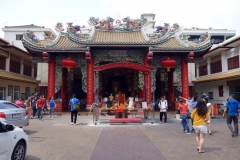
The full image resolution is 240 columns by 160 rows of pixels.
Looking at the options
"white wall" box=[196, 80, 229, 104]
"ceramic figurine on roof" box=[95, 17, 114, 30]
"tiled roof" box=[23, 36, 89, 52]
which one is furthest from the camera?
"white wall" box=[196, 80, 229, 104]

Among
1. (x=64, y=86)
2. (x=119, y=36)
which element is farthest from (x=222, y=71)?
(x=64, y=86)

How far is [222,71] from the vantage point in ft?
70.5

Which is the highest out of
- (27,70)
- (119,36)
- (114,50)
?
(119,36)

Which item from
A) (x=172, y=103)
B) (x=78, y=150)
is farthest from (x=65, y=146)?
(x=172, y=103)

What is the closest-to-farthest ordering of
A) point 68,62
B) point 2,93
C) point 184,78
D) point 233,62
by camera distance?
point 68,62
point 184,78
point 2,93
point 233,62

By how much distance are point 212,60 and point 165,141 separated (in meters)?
19.2

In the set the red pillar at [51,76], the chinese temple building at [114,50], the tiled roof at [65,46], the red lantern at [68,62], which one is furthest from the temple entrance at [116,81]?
the red pillar at [51,76]

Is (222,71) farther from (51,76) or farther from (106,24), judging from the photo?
(51,76)

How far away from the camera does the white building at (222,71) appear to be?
61.6 feet

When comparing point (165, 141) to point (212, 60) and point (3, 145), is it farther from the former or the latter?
point (212, 60)

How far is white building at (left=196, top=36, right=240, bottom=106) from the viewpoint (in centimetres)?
1879

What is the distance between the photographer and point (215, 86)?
22.8 metres

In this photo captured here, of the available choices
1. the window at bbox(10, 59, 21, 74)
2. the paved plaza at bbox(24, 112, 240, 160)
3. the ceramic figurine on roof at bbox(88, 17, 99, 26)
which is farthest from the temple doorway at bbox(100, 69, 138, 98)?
the paved plaza at bbox(24, 112, 240, 160)

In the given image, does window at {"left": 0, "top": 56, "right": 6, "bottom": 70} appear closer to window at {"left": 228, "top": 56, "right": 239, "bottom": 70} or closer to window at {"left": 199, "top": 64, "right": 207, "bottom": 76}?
window at {"left": 228, "top": 56, "right": 239, "bottom": 70}
